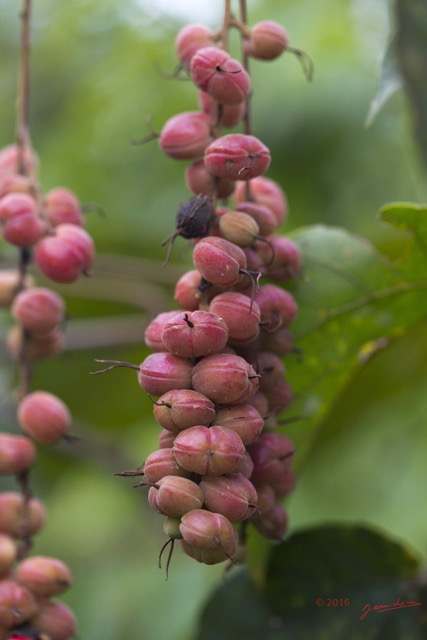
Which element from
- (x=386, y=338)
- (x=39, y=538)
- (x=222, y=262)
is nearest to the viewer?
(x=222, y=262)

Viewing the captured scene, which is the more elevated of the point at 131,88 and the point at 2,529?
the point at 2,529

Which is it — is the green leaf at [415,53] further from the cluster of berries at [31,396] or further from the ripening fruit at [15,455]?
the ripening fruit at [15,455]

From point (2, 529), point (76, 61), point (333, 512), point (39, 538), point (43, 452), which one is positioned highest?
point (2, 529)

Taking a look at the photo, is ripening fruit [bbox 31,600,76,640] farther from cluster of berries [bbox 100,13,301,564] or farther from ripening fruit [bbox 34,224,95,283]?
ripening fruit [bbox 34,224,95,283]

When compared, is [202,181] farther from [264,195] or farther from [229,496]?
[229,496]

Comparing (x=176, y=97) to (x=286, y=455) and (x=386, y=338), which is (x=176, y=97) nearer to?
(x=386, y=338)

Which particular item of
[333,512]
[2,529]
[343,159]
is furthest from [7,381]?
[2,529]
